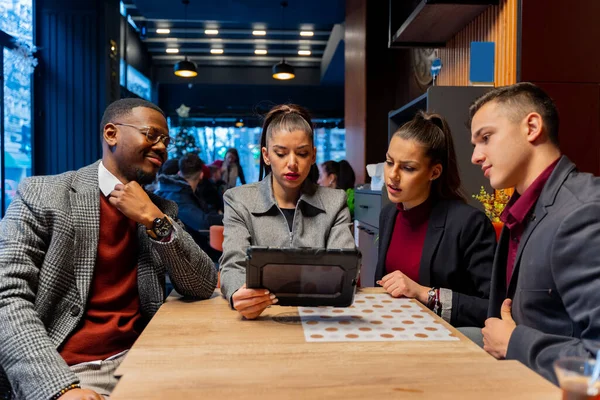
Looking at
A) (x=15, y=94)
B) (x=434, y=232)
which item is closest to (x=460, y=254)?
(x=434, y=232)

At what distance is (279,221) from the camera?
1889 millimetres

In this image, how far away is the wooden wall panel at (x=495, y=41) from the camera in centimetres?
313

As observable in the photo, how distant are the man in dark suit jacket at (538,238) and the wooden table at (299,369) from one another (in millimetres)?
240

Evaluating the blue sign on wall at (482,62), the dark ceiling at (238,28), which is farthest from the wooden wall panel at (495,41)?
the dark ceiling at (238,28)

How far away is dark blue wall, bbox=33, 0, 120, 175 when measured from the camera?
7.08 meters

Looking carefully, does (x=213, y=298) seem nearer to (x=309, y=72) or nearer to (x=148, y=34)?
(x=148, y=34)

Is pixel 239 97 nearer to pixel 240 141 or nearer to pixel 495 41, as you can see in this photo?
pixel 240 141

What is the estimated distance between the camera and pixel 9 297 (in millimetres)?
1442

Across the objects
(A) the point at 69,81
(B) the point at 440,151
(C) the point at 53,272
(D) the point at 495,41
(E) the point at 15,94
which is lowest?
(C) the point at 53,272

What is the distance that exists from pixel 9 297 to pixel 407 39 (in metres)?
3.56

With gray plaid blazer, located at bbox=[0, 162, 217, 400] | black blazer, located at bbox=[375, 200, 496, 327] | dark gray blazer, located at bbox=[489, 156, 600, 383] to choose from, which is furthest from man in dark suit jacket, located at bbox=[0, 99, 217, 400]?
dark gray blazer, located at bbox=[489, 156, 600, 383]

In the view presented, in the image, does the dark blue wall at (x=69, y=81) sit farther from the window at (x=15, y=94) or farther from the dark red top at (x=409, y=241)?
the dark red top at (x=409, y=241)

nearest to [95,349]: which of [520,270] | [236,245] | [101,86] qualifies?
[236,245]

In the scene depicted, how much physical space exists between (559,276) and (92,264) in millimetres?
1329
